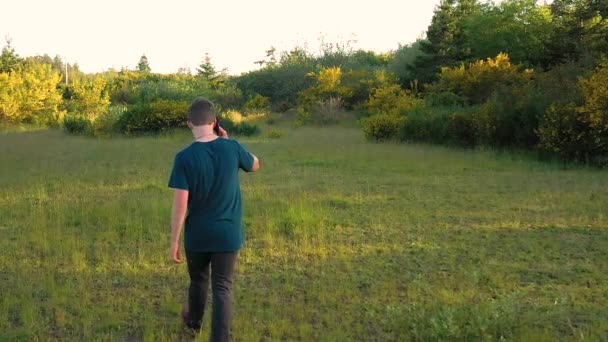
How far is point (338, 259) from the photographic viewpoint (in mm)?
5328

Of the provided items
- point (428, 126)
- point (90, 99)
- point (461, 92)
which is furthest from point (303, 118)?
point (428, 126)

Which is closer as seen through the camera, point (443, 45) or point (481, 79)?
point (481, 79)

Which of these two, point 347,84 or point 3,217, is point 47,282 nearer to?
point 3,217

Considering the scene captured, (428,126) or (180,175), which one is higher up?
(180,175)

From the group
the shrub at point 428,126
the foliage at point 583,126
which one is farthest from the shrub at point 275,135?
the foliage at point 583,126

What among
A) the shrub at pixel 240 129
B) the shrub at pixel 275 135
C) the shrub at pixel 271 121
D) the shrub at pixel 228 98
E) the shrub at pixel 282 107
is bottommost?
the shrub at pixel 275 135

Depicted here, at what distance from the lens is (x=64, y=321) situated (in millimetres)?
3711

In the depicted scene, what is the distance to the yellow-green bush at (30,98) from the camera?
2933cm

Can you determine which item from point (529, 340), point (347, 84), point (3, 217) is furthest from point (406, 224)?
point (347, 84)

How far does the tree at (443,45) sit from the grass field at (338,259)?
21658 millimetres

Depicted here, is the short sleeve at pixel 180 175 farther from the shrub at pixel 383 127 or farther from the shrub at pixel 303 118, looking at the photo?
the shrub at pixel 303 118

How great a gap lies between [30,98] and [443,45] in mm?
24165

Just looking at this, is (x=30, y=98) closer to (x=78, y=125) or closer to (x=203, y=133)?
(x=78, y=125)

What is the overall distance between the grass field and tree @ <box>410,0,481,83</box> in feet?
71.1
